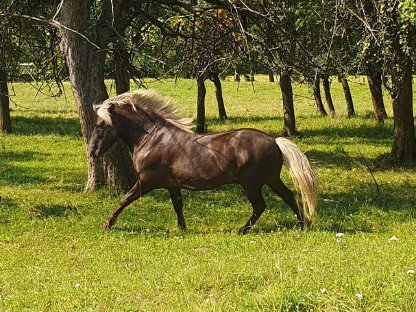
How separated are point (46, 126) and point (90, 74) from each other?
14674mm

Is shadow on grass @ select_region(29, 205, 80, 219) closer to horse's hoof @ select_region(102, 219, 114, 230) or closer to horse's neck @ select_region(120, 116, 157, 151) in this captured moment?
horse's hoof @ select_region(102, 219, 114, 230)

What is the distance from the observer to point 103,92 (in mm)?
12609

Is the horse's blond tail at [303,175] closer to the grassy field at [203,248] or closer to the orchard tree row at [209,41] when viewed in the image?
the grassy field at [203,248]

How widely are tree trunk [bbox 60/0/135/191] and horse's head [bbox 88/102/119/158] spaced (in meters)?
2.32

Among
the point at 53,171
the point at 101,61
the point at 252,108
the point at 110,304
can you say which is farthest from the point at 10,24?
the point at 252,108

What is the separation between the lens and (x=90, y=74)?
1248cm

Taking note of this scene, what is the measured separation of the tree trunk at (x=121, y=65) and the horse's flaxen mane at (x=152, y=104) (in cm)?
320

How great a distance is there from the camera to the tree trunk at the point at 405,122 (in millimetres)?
16844

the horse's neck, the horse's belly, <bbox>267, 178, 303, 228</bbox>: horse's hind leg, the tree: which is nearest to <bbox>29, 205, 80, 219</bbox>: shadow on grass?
the horse's neck

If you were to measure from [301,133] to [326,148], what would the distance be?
3.66 metres

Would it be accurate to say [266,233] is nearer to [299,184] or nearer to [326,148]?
[299,184]

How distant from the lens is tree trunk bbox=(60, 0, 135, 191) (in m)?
12.3

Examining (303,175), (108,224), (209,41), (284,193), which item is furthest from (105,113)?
(209,41)

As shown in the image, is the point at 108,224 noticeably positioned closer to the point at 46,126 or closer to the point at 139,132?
the point at 139,132
